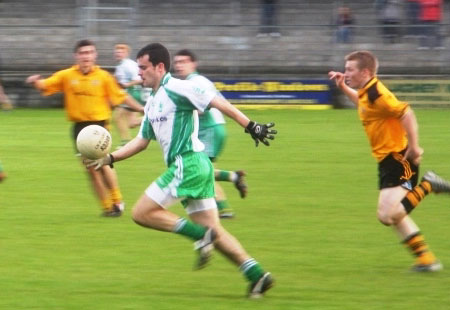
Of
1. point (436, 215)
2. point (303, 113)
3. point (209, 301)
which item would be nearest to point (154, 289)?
point (209, 301)

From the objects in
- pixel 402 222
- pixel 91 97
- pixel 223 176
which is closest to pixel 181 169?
pixel 402 222

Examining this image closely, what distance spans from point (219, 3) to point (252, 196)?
18.1m

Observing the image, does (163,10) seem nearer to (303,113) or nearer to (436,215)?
(303,113)

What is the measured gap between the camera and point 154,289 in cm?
797

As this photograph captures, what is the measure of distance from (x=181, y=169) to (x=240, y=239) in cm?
284

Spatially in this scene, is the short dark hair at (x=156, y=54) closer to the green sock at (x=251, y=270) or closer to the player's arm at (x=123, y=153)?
the player's arm at (x=123, y=153)

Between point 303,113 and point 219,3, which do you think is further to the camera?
point 219,3

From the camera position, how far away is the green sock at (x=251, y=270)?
7.48 metres

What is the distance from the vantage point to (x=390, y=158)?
8516 mm

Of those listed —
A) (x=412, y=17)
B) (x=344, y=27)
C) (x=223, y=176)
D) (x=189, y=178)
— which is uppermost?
(x=189, y=178)

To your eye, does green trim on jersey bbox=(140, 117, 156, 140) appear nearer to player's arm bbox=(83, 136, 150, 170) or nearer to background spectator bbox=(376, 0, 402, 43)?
player's arm bbox=(83, 136, 150, 170)

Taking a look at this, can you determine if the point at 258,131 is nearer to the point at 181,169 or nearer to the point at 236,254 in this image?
the point at 181,169

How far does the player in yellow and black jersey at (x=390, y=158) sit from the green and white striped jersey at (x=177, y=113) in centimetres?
150

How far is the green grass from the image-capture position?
304 inches
